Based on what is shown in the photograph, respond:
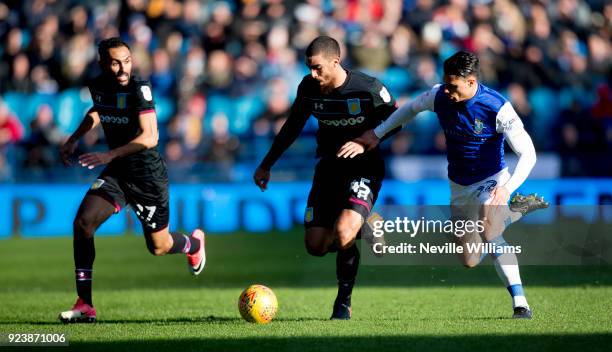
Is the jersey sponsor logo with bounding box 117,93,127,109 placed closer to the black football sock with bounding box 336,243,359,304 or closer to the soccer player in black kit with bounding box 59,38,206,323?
the soccer player in black kit with bounding box 59,38,206,323

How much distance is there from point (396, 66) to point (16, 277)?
30.9 feet

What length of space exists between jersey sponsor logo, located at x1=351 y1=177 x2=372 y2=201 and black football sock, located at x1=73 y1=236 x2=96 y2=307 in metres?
2.38

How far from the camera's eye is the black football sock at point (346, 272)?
9.29 meters

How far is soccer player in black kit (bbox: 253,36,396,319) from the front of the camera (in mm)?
9195

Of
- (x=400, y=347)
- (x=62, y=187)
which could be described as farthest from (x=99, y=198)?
(x=62, y=187)

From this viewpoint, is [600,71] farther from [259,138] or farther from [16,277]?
[16,277]

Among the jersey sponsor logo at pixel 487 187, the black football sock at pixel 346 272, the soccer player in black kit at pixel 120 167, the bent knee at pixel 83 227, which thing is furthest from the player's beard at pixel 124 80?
the jersey sponsor logo at pixel 487 187

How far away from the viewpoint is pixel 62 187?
19109mm

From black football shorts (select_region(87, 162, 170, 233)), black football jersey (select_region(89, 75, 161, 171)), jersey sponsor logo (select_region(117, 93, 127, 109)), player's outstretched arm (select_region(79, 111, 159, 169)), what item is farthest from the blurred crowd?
player's outstretched arm (select_region(79, 111, 159, 169))

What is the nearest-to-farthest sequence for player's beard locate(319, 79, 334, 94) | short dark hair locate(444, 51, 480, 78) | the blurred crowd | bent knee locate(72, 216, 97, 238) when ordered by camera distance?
short dark hair locate(444, 51, 480, 78), player's beard locate(319, 79, 334, 94), bent knee locate(72, 216, 97, 238), the blurred crowd

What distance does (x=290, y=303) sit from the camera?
10898mm

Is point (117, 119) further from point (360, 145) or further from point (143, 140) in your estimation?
point (360, 145)

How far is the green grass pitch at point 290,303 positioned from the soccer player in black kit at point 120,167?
62 centimetres

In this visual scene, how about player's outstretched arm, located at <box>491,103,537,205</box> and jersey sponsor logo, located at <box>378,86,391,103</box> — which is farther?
jersey sponsor logo, located at <box>378,86,391,103</box>
